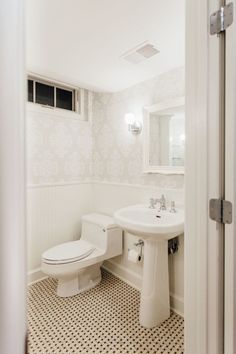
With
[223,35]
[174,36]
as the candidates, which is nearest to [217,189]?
[223,35]

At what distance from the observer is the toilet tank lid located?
7.50 feet

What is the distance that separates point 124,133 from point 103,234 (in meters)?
1.08

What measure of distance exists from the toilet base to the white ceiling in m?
1.83

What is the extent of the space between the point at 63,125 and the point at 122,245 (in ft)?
4.77

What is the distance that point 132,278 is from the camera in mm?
2303

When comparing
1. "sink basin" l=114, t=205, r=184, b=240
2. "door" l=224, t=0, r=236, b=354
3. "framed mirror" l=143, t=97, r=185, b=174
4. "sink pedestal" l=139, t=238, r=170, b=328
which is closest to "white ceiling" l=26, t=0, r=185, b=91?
"framed mirror" l=143, t=97, r=185, b=174

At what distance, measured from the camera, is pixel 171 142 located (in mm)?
1996

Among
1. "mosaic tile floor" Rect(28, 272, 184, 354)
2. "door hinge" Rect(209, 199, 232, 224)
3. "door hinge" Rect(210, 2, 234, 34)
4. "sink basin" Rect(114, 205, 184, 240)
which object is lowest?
"mosaic tile floor" Rect(28, 272, 184, 354)

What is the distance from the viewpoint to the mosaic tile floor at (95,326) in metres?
1.50

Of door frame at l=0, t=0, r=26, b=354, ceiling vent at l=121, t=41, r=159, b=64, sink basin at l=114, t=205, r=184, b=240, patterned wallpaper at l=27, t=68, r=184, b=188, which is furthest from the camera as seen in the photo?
patterned wallpaper at l=27, t=68, r=184, b=188

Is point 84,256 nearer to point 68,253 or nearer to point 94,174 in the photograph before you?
point 68,253

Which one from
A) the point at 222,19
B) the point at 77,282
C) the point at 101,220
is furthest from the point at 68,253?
the point at 222,19

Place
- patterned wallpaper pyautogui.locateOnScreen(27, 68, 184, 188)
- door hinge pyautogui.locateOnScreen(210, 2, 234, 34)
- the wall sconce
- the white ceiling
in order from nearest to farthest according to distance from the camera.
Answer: door hinge pyautogui.locateOnScreen(210, 2, 234, 34) → the white ceiling → patterned wallpaper pyautogui.locateOnScreen(27, 68, 184, 188) → the wall sconce

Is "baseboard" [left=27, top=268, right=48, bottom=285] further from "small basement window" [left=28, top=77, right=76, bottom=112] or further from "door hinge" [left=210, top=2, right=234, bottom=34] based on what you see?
"door hinge" [left=210, top=2, right=234, bottom=34]
